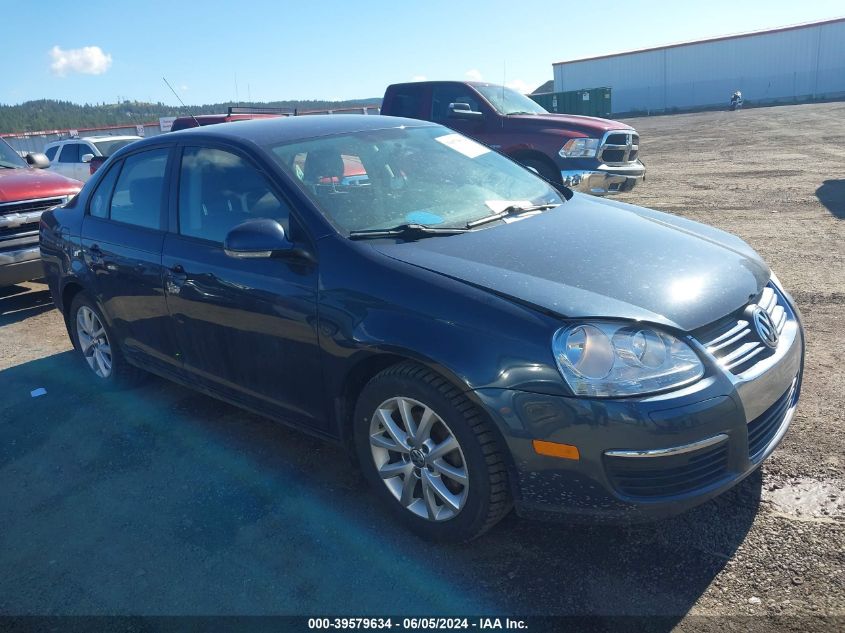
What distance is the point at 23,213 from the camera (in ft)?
23.4

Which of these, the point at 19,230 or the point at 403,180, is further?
the point at 19,230

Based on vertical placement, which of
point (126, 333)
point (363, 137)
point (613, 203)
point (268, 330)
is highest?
point (363, 137)

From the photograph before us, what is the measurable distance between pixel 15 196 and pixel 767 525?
24.4ft

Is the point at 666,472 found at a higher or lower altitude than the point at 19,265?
lower

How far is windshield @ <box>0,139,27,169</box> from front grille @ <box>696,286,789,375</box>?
8232 mm

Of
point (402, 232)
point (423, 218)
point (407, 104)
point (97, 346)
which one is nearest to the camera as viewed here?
point (402, 232)

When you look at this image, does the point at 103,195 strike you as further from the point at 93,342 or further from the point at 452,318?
the point at 452,318

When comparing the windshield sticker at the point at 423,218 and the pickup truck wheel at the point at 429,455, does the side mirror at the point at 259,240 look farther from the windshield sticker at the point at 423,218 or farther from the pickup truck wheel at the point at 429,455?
the pickup truck wheel at the point at 429,455

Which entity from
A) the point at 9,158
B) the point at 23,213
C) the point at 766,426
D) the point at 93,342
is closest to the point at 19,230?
the point at 23,213

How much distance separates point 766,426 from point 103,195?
4241 mm

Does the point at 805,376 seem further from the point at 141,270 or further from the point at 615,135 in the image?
the point at 615,135

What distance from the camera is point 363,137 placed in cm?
389

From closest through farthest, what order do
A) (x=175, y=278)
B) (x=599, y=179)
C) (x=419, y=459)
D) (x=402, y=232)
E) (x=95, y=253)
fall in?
(x=419, y=459) < (x=402, y=232) < (x=175, y=278) < (x=95, y=253) < (x=599, y=179)

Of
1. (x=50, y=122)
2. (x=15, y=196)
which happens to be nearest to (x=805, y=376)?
(x=15, y=196)
